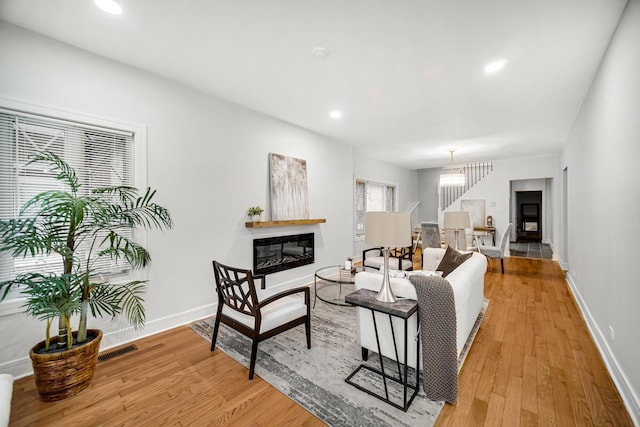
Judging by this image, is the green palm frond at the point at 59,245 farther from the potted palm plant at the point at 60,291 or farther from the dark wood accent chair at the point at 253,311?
the dark wood accent chair at the point at 253,311

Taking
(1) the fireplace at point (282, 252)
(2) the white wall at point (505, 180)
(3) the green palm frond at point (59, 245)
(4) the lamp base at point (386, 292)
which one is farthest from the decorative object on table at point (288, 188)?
(2) the white wall at point (505, 180)

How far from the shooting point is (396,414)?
5.70 ft

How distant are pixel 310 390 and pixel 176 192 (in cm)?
243

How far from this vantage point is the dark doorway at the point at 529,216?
942 cm

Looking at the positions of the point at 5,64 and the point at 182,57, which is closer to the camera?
the point at 5,64

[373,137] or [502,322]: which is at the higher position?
[373,137]

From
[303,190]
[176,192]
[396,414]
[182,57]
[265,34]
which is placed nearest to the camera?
[396,414]

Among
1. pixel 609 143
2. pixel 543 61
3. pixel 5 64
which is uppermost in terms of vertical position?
pixel 543 61

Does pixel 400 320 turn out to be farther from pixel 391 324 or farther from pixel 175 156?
pixel 175 156

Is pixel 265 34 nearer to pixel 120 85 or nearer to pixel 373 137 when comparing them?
pixel 120 85

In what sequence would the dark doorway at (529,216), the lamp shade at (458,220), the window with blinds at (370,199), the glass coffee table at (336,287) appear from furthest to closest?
A: the dark doorway at (529,216) < the window with blinds at (370,199) < the lamp shade at (458,220) < the glass coffee table at (336,287)

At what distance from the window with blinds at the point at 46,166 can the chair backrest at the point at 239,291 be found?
3.75 ft

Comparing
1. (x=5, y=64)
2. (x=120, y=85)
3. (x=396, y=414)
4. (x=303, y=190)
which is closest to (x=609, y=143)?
(x=396, y=414)

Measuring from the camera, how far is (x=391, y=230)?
6.33ft
